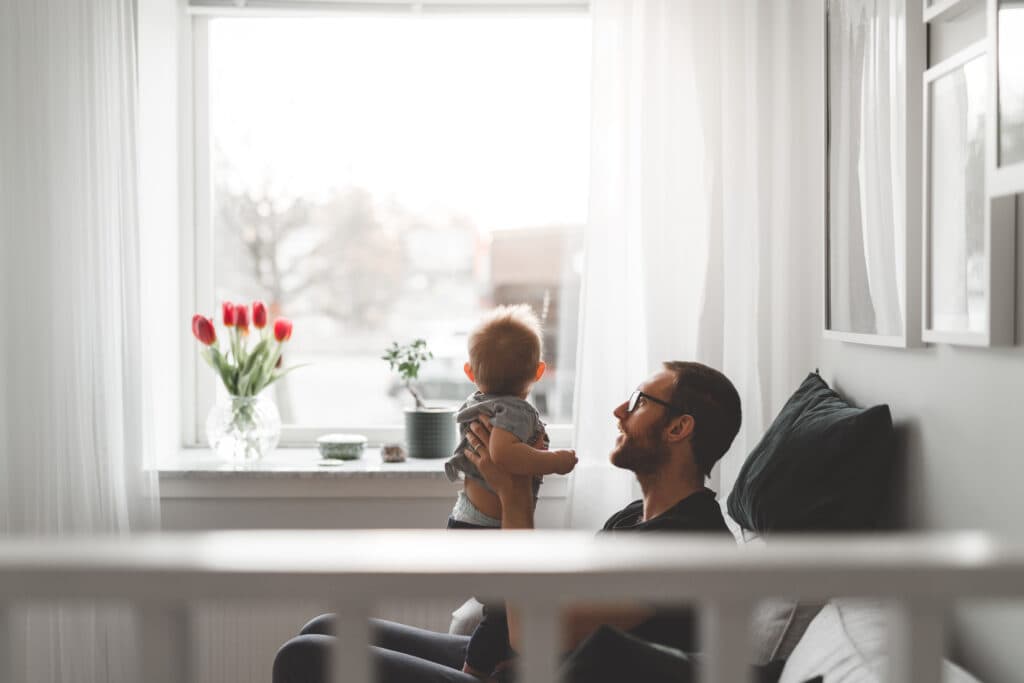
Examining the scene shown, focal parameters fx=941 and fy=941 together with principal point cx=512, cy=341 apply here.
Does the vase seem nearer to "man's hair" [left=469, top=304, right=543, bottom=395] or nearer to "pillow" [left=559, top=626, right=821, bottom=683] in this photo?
"man's hair" [left=469, top=304, right=543, bottom=395]

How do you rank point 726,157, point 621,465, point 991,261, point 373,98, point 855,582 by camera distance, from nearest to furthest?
point 855,582, point 991,261, point 621,465, point 726,157, point 373,98

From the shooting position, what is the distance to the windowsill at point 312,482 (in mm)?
2725

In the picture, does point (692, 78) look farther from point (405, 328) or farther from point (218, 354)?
point (218, 354)

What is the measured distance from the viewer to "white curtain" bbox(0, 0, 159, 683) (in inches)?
102

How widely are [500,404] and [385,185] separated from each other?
1385mm

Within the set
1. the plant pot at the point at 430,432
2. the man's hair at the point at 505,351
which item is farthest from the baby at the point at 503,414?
the plant pot at the point at 430,432

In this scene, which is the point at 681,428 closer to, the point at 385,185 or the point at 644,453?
the point at 644,453

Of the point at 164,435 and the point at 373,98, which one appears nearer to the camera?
the point at 164,435

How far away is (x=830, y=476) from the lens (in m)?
1.64

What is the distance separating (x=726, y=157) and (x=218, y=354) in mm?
1582

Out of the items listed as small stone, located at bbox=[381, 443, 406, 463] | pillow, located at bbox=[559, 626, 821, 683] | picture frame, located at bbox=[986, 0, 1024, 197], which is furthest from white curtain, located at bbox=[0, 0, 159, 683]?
picture frame, located at bbox=[986, 0, 1024, 197]

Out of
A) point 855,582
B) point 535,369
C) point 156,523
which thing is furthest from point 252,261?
point 855,582

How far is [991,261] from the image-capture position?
1.34m

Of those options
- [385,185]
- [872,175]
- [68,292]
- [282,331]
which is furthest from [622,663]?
[385,185]
